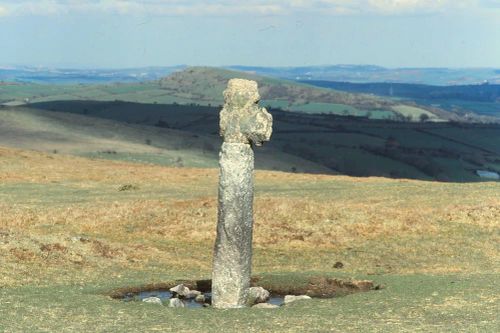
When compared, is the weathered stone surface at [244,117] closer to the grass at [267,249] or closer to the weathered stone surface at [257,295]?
the weathered stone surface at [257,295]

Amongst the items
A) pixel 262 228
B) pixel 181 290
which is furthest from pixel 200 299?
pixel 262 228

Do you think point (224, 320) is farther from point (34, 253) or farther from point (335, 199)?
point (335, 199)

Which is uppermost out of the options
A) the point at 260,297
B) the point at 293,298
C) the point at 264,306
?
the point at 264,306

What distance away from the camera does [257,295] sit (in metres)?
33.1

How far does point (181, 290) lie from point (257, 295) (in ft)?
12.3

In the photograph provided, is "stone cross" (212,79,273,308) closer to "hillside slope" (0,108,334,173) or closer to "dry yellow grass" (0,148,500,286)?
"dry yellow grass" (0,148,500,286)

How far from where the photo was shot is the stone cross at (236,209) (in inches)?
1238

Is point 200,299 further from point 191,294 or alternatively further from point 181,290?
point 181,290

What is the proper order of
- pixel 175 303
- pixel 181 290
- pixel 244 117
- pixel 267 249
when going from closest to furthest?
pixel 175 303 < pixel 244 117 < pixel 181 290 < pixel 267 249

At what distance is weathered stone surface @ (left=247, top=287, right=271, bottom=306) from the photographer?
3279cm

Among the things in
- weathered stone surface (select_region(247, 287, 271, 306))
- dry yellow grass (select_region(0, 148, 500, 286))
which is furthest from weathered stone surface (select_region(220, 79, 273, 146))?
dry yellow grass (select_region(0, 148, 500, 286))

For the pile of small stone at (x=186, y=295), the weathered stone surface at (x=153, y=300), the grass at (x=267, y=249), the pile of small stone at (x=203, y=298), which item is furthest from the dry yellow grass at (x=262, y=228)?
the weathered stone surface at (x=153, y=300)

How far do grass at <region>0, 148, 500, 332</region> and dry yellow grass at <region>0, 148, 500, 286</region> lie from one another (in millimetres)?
119

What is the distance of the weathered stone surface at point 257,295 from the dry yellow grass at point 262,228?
8256 millimetres
